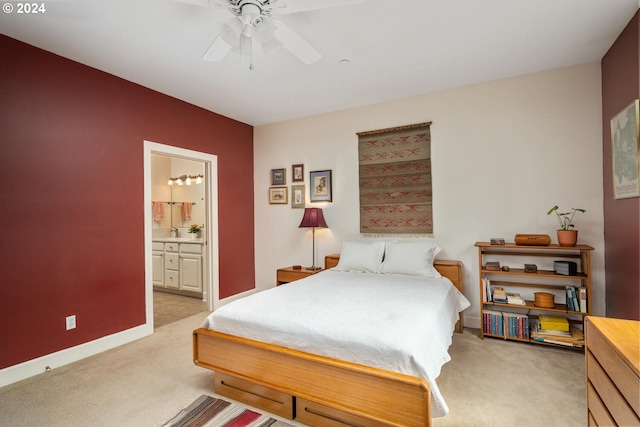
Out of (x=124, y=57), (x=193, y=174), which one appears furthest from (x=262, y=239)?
(x=124, y=57)

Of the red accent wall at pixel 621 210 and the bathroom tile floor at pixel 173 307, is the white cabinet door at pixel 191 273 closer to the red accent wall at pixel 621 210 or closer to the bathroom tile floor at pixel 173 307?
the bathroom tile floor at pixel 173 307

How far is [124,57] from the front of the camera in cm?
268

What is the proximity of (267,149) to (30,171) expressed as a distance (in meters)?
2.82

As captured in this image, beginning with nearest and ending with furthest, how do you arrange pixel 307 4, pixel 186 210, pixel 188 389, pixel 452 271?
pixel 307 4 < pixel 188 389 < pixel 452 271 < pixel 186 210

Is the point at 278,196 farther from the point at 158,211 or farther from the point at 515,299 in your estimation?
the point at 515,299

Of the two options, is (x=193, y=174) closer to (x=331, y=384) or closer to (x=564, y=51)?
(x=331, y=384)

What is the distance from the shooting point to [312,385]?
5.77 ft

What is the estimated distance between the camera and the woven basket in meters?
2.82

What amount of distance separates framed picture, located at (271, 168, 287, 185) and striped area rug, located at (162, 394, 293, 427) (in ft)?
10.2

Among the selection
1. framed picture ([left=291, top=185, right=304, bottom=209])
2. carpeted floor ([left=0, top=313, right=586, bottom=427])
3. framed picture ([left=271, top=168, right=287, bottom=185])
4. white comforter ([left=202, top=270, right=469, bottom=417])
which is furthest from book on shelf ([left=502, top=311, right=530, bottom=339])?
framed picture ([left=271, top=168, right=287, bottom=185])

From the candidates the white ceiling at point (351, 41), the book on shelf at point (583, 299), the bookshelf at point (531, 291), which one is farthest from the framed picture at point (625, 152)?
the book on shelf at point (583, 299)

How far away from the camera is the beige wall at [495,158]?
2920 mm

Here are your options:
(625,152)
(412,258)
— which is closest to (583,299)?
(625,152)

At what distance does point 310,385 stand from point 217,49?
2.22m
